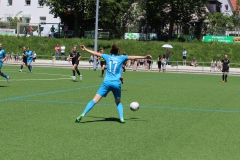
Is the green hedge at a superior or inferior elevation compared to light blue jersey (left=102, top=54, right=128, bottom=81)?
inferior

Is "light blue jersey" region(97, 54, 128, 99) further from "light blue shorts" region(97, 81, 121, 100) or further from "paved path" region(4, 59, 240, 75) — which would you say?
"paved path" region(4, 59, 240, 75)

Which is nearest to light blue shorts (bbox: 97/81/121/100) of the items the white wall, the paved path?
the paved path

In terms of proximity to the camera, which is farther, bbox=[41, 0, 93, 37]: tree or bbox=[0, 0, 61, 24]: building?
bbox=[0, 0, 61, 24]: building

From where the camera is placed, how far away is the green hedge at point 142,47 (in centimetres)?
5950

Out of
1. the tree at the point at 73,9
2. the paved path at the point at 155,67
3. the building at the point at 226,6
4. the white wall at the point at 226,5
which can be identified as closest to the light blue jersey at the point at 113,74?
the paved path at the point at 155,67

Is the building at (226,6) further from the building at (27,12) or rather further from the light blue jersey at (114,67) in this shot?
the light blue jersey at (114,67)

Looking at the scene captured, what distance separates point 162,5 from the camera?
71000 mm

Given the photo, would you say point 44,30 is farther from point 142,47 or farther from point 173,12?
point 173,12

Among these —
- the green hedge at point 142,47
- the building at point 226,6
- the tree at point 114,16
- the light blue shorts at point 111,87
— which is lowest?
the green hedge at point 142,47

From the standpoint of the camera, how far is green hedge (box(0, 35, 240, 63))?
59.5 m

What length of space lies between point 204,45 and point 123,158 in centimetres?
5470

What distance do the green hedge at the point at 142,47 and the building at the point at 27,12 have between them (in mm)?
17824

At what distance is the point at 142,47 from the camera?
6197cm

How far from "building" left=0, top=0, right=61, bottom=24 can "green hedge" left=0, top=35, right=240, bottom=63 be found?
17.8 meters
